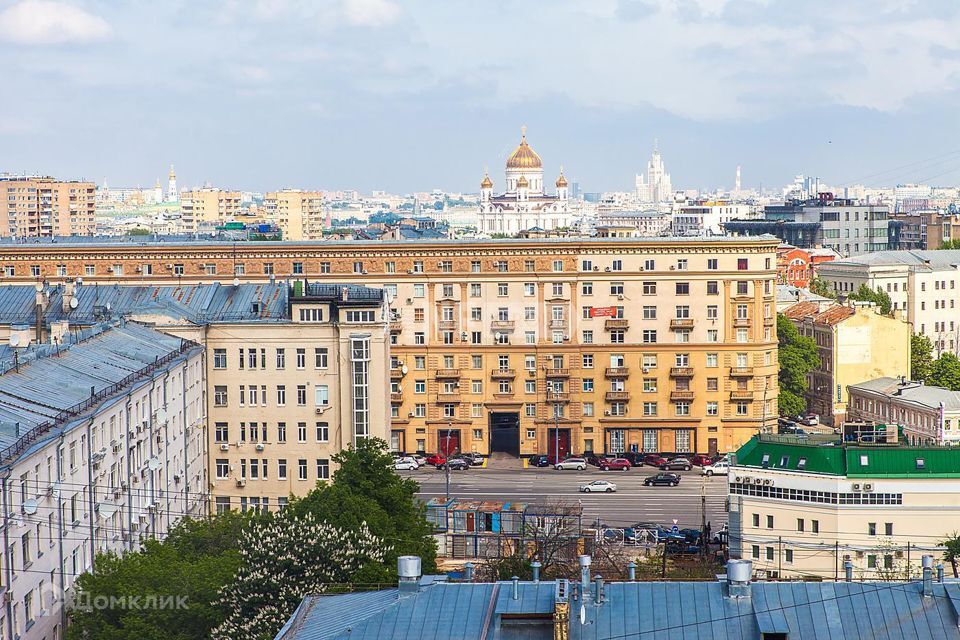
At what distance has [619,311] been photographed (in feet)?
268

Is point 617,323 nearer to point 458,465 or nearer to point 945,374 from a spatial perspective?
point 458,465

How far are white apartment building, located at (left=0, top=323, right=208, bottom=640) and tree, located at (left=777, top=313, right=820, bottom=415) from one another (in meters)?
40.1

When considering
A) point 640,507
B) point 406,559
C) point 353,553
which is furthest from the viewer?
point 640,507

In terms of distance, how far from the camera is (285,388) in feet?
208

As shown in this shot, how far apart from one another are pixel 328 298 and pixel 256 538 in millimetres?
23124

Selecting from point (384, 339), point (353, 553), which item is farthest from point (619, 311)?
point (353, 553)

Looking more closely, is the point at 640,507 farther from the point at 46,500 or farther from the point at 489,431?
the point at 46,500

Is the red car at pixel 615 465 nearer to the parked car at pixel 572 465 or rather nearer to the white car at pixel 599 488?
the parked car at pixel 572 465

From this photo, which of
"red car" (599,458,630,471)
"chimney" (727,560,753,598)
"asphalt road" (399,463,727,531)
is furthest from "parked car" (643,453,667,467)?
"chimney" (727,560,753,598)

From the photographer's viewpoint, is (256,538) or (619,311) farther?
(619,311)

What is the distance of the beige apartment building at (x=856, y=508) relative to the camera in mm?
53375

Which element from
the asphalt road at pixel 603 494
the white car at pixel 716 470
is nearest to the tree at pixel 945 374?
the white car at pixel 716 470

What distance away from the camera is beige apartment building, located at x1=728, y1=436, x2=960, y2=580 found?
5338 centimetres

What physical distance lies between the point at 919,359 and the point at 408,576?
73370 millimetres
